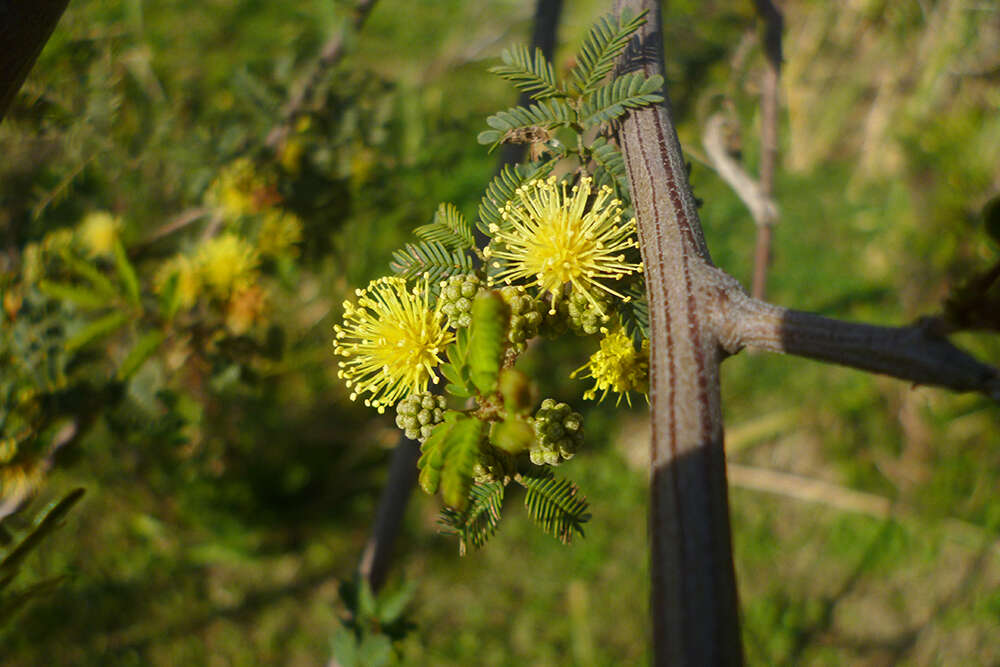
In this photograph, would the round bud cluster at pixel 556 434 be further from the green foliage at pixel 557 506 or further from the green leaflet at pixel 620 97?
the green leaflet at pixel 620 97

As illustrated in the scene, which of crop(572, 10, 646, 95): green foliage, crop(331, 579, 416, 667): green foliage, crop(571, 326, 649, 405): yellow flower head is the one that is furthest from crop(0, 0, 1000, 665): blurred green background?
crop(571, 326, 649, 405): yellow flower head

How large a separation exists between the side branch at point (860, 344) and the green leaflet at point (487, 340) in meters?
0.25

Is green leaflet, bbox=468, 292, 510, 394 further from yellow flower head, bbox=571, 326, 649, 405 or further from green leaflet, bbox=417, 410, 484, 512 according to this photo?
yellow flower head, bbox=571, 326, 649, 405

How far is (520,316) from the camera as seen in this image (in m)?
0.78

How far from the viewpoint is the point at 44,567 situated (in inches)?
99.0

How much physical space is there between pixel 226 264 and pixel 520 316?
1.30 m

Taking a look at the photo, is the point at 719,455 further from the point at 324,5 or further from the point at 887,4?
the point at 887,4

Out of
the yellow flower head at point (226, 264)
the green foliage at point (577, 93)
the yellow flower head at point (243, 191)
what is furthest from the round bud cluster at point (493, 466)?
the yellow flower head at point (243, 191)

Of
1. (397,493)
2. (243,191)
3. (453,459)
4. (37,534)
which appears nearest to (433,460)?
(453,459)

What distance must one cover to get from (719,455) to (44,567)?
3036 millimetres

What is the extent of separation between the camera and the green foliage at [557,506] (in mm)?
799

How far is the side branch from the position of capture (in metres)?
0.54

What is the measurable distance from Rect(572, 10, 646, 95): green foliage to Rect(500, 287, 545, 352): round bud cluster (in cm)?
36

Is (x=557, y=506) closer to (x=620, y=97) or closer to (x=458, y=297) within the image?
(x=458, y=297)
